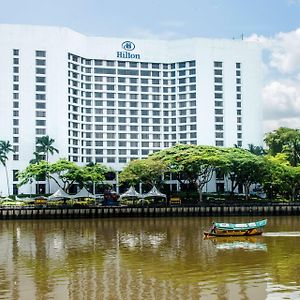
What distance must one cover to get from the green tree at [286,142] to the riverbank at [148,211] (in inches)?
1455

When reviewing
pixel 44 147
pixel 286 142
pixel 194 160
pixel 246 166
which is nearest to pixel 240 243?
pixel 194 160

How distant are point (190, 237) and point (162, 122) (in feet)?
289

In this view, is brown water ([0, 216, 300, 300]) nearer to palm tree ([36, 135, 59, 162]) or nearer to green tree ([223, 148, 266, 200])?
green tree ([223, 148, 266, 200])

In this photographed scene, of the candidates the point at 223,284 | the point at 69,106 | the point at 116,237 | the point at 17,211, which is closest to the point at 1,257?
the point at 116,237

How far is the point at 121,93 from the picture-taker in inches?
5704

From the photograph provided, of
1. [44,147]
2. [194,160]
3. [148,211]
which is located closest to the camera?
[148,211]

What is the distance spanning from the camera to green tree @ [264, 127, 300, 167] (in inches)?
5069

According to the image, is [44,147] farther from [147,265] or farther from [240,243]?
[147,265]

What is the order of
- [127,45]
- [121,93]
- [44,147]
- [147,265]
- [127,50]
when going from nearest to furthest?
[147,265] → [44,147] → [121,93] → [127,45] → [127,50]

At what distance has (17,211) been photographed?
88125 millimetres

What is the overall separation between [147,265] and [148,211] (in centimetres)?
4981

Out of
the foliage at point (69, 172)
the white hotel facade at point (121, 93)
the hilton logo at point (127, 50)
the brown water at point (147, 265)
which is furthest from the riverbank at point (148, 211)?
the hilton logo at point (127, 50)

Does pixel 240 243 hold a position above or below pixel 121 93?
below

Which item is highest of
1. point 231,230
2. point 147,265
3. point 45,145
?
point 45,145
